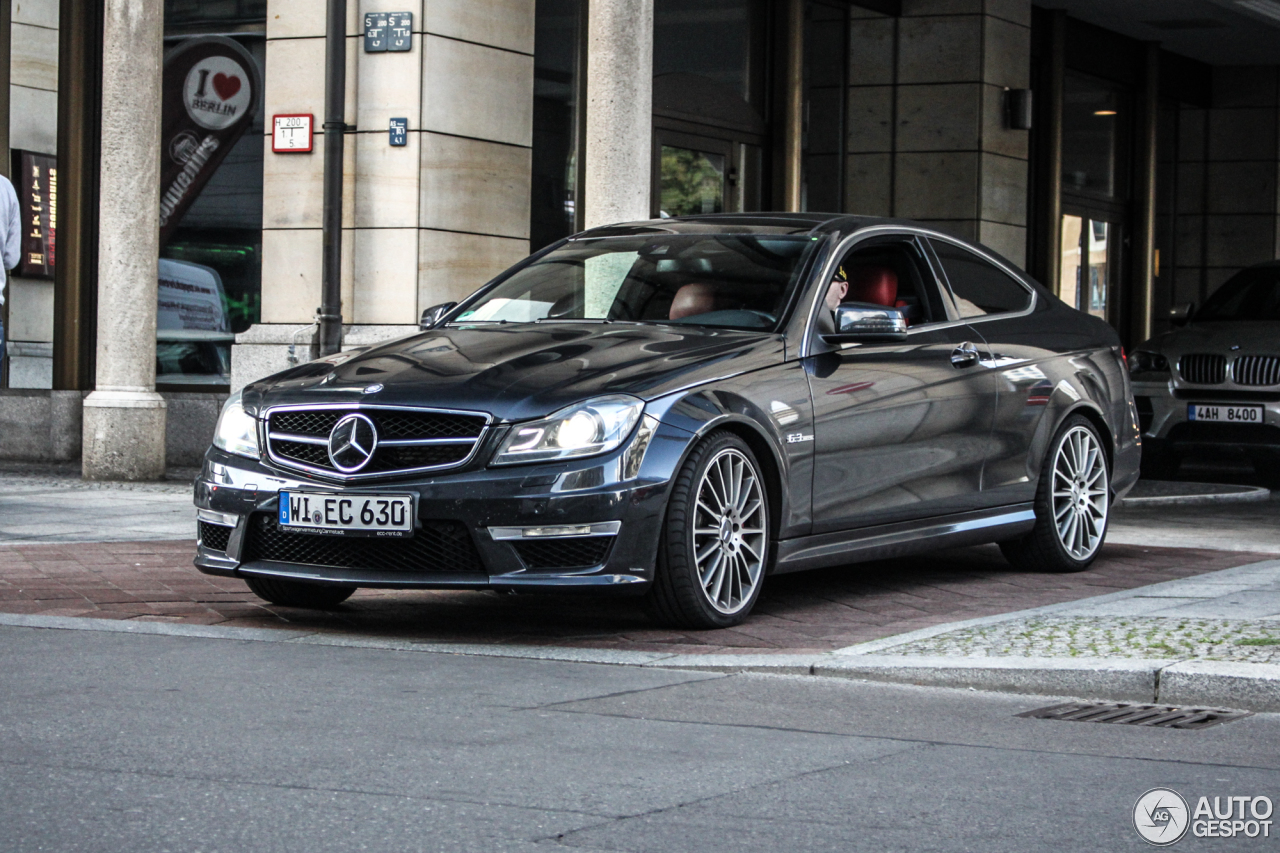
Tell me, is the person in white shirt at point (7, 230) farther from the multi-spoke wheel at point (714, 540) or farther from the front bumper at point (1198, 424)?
the front bumper at point (1198, 424)

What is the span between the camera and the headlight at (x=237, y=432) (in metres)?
6.62

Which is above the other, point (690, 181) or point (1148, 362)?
point (690, 181)

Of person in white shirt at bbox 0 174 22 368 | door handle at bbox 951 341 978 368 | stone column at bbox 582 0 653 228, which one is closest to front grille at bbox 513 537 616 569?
door handle at bbox 951 341 978 368

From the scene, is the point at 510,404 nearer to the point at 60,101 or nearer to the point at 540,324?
the point at 540,324

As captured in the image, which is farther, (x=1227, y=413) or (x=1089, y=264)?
(x=1089, y=264)

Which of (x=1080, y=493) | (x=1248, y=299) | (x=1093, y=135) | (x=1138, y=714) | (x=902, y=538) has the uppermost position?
(x=1093, y=135)

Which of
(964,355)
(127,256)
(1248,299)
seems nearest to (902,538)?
(964,355)

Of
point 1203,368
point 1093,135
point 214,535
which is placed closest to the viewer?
point 214,535

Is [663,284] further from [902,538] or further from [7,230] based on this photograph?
[7,230]

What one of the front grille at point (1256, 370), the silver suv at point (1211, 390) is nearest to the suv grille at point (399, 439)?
the silver suv at point (1211, 390)

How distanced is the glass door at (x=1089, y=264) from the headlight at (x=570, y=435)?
15964mm

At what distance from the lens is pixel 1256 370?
558 inches

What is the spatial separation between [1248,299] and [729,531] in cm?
1008

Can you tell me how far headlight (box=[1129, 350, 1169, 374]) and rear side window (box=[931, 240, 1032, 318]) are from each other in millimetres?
6090
